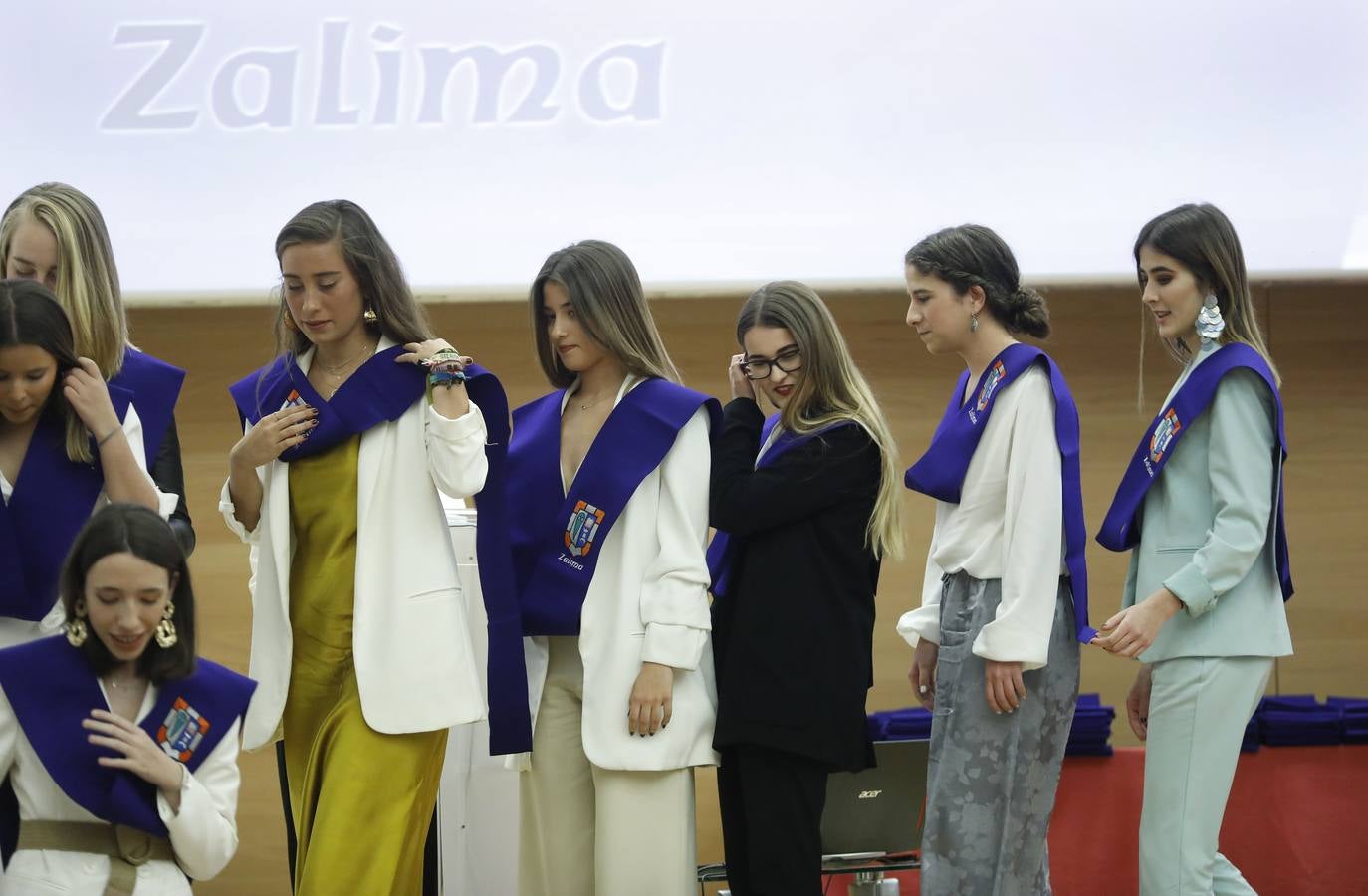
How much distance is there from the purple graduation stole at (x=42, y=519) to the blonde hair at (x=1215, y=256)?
191cm

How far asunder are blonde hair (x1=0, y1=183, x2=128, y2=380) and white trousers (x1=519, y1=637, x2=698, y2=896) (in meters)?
0.95

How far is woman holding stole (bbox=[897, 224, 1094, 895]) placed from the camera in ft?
8.68

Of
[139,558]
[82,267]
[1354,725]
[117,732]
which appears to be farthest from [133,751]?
[1354,725]

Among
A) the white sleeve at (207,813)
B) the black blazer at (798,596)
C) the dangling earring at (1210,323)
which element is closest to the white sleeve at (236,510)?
the white sleeve at (207,813)

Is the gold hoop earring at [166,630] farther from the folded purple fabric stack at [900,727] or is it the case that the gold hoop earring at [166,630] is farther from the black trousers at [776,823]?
the folded purple fabric stack at [900,727]

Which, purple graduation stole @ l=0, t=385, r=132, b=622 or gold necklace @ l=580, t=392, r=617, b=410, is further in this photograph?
gold necklace @ l=580, t=392, r=617, b=410

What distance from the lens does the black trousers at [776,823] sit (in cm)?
261

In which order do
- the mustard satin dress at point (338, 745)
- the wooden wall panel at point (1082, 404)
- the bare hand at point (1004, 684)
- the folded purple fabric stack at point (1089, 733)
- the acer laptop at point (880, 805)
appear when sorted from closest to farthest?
the mustard satin dress at point (338, 745), the bare hand at point (1004, 684), the acer laptop at point (880, 805), the folded purple fabric stack at point (1089, 733), the wooden wall panel at point (1082, 404)

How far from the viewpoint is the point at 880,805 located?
3285mm

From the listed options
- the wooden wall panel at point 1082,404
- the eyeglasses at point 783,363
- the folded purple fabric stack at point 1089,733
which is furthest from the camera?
the wooden wall panel at point 1082,404

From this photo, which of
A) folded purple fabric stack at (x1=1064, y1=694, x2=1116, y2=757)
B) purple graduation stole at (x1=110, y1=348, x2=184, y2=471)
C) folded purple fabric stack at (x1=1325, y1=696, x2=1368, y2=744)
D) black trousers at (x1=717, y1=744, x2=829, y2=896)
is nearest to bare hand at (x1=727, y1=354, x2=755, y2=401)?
black trousers at (x1=717, y1=744, x2=829, y2=896)

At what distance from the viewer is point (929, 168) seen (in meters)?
4.12

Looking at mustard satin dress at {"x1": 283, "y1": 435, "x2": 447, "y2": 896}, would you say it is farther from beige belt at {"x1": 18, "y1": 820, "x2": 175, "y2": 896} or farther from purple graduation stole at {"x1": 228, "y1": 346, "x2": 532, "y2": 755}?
beige belt at {"x1": 18, "y1": 820, "x2": 175, "y2": 896}

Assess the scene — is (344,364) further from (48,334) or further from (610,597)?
(610,597)
